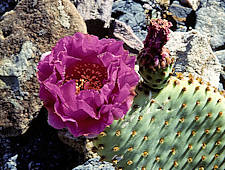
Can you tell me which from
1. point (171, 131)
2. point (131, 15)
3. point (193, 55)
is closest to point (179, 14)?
point (131, 15)

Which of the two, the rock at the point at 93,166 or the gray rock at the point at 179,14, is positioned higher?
the gray rock at the point at 179,14

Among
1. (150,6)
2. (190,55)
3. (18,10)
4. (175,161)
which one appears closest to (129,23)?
(150,6)

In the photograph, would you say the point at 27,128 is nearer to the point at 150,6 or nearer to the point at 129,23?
the point at 129,23

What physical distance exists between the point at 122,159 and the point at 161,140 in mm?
187

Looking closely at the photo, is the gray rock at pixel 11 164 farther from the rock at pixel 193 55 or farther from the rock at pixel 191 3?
the rock at pixel 191 3

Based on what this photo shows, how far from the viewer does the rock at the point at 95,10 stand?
8.45 ft

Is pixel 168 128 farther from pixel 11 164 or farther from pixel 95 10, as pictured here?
pixel 95 10

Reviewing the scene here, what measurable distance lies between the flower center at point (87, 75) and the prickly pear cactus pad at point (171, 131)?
0.64 ft

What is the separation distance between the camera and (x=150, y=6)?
3.01m

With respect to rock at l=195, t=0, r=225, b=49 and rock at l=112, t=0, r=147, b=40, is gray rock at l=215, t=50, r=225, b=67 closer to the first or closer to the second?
rock at l=195, t=0, r=225, b=49

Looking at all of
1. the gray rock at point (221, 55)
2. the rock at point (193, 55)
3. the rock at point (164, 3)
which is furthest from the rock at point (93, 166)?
the rock at point (164, 3)

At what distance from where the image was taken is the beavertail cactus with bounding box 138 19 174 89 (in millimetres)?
1111

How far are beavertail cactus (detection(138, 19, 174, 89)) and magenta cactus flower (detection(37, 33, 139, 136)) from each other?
0.18ft

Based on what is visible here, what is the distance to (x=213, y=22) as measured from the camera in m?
2.99
